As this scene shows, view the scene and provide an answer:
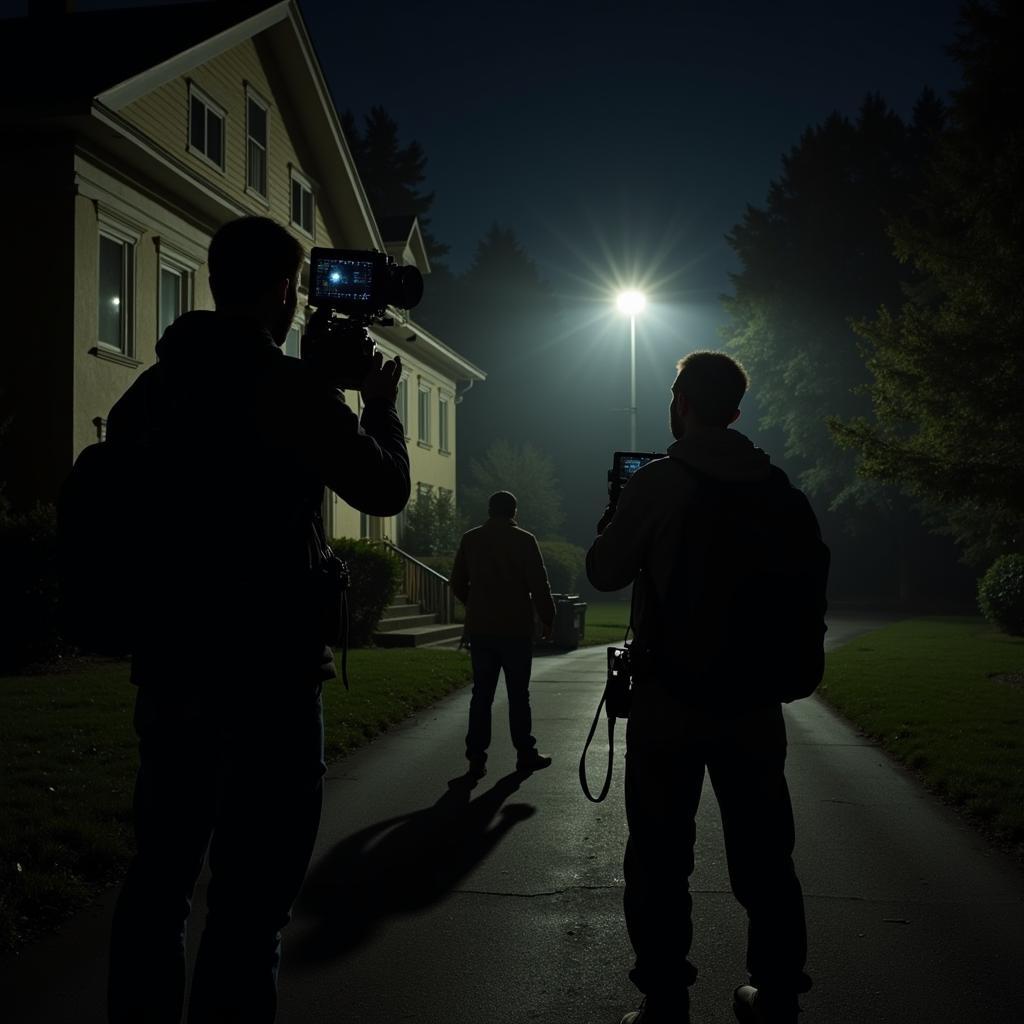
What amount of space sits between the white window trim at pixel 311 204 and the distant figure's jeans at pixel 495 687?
1837cm

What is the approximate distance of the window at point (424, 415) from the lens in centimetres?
3716

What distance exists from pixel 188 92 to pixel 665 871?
2038 centimetres

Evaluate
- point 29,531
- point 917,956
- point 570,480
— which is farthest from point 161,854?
point 570,480

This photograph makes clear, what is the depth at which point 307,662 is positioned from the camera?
9.09 feet

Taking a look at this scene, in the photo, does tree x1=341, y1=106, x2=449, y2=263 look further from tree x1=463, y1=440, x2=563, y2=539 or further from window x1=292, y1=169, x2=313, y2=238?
window x1=292, y1=169, x2=313, y2=238

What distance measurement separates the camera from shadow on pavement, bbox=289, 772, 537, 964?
4.88 m

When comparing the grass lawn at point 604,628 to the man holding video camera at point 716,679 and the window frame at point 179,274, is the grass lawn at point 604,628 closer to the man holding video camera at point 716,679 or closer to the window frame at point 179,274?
the window frame at point 179,274

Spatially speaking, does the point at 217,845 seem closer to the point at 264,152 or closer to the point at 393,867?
the point at 393,867

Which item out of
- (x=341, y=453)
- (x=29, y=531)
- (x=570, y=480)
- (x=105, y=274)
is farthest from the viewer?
(x=570, y=480)

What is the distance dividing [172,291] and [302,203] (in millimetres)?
6325

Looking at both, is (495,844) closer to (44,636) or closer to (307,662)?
(307,662)

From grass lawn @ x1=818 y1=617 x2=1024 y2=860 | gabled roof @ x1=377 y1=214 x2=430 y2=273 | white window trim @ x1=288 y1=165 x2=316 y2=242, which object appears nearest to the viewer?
grass lawn @ x1=818 y1=617 x2=1024 y2=860

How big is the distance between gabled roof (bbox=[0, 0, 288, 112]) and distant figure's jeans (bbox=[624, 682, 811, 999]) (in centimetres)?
1632

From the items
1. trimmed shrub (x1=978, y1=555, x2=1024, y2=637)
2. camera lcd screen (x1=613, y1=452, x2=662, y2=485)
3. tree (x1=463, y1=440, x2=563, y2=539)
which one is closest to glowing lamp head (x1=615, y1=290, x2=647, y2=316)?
tree (x1=463, y1=440, x2=563, y2=539)
